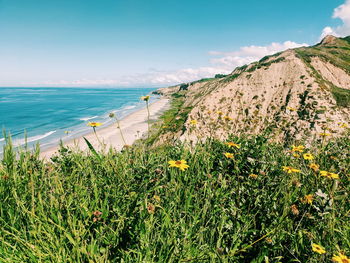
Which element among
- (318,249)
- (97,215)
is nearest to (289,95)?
(318,249)

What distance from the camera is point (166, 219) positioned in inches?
86.6

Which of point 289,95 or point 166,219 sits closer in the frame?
point 166,219

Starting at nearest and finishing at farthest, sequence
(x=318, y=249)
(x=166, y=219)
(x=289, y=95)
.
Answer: (x=318, y=249) → (x=166, y=219) → (x=289, y=95)

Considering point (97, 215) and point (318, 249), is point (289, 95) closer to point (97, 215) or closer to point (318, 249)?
point (318, 249)

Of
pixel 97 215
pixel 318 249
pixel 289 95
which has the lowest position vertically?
pixel 318 249

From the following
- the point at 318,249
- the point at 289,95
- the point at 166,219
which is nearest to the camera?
the point at 318,249

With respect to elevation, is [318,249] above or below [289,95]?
below

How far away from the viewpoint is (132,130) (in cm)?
4206

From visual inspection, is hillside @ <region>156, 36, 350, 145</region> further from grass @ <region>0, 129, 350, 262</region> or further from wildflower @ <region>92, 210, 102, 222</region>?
wildflower @ <region>92, 210, 102, 222</region>

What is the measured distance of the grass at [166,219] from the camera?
2037mm

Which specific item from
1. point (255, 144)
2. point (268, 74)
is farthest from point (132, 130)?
point (255, 144)

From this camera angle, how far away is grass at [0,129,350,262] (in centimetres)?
204

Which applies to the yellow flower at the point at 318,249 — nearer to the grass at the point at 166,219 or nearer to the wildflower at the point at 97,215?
the grass at the point at 166,219

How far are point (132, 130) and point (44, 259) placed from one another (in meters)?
40.8
